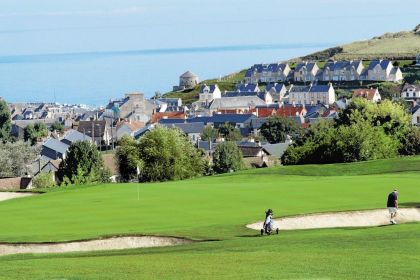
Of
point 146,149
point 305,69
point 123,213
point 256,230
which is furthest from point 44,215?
point 305,69

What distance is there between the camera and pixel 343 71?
616ft

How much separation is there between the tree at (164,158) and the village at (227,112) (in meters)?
10.1

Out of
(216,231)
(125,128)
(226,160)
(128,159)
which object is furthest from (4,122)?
(216,231)

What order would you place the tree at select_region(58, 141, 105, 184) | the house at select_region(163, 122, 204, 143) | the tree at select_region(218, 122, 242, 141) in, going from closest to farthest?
the tree at select_region(58, 141, 105, 184)
the tree at select_region(218, 122, 242, 141)
the house at select_region(163, 122, 204, 143)

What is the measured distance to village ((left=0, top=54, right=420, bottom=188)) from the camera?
93.5m

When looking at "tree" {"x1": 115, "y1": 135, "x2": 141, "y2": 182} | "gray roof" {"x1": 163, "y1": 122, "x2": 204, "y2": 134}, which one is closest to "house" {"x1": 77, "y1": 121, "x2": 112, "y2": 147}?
"gray roof" {"x1": 163, "y1": 122, "x2": 204, "y2": 134}

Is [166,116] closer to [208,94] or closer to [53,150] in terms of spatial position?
[208,94]

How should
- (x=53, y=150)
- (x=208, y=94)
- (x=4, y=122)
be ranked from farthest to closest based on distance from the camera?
(x=208, y=94) < (x=4, y=122) < (x=53, y=150)

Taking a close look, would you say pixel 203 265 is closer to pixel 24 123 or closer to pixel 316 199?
pixel 316 199

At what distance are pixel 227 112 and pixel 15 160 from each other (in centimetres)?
7423

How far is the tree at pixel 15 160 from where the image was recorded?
7612 cm

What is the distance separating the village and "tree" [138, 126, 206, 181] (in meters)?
10.1

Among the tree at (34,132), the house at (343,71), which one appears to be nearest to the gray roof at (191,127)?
the tree at (34,132)

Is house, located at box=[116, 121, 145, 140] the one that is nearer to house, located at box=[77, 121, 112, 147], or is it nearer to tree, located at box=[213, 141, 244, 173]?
house, located at box=[77, 121, 112, 147]
